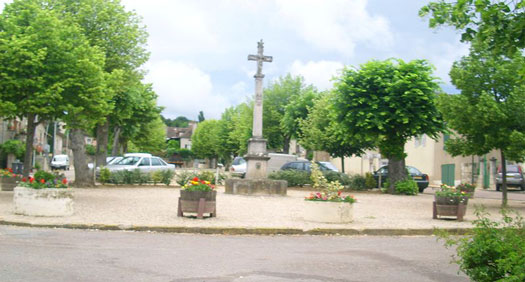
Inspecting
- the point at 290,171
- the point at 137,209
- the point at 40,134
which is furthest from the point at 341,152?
the point at 40,134

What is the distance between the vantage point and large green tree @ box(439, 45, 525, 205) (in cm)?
1694

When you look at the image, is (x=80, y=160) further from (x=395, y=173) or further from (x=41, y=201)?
(x=395, y=173)

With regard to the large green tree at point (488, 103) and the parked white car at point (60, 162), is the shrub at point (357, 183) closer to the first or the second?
the large green tree at point (488, 103)

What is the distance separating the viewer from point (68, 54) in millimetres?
15570

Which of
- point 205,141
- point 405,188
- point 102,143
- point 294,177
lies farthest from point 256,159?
point 205,141

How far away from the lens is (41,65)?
14.9m

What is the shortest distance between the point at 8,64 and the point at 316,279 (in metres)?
12.0

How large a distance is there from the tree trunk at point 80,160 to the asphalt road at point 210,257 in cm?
1326

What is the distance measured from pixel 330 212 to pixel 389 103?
42.2ft

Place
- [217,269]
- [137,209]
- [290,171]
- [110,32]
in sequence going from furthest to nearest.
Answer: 1. [290,171]
2. [110,32]
3. [137,209]
4. [217,269]

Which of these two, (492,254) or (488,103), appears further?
(488,103)

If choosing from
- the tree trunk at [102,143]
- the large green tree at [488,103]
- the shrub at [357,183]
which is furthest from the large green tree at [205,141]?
the large green tree at [488,103]

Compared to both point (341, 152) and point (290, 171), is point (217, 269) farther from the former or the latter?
point (341, 152)

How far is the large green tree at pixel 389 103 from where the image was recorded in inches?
958
